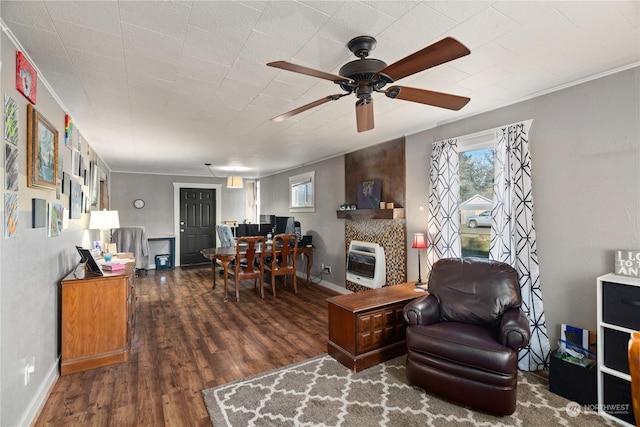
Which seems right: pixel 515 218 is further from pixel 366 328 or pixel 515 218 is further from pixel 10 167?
pixel 10 167

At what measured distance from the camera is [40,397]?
2092 millimetres

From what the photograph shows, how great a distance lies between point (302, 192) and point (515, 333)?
488 centimetres

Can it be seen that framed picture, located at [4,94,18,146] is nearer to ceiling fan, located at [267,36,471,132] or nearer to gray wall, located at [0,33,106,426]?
gray wall, located at [0,33,106,426]

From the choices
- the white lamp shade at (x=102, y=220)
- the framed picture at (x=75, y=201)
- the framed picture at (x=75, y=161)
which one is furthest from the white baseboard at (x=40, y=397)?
the framed picture at (x=75, y=161)

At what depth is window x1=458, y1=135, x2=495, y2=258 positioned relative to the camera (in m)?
3.07

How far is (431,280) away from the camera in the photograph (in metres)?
2.81

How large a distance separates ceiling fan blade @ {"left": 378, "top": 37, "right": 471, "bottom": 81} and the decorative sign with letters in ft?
6.23

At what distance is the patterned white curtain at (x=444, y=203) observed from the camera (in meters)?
3.24

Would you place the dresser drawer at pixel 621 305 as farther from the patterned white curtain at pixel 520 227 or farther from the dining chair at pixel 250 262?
the dining chair at pixel 250 262

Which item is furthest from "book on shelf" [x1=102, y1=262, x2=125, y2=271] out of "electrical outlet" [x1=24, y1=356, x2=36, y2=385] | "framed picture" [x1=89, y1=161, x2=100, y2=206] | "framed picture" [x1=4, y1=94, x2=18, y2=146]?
"framed picture" [x1=89, y1=161, x2=100, y2=206]

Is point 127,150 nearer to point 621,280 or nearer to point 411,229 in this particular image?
point 411,229

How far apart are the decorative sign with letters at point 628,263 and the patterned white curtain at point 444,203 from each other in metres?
1.27

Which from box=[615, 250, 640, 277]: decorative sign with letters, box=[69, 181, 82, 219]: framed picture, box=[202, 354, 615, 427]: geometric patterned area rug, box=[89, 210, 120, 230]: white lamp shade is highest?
box=[69, 181, 82, 219]: framed picture

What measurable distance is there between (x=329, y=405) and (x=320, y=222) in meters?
3.81
